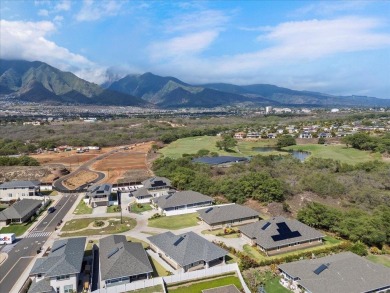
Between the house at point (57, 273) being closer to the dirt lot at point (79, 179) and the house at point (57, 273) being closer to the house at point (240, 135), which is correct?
the dirt lot at point (79, 179)

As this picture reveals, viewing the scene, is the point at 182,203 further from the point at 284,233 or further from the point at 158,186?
the point at 284,233

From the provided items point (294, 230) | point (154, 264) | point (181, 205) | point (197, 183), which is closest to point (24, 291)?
point (154, 264)

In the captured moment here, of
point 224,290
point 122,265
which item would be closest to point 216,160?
point 122,265

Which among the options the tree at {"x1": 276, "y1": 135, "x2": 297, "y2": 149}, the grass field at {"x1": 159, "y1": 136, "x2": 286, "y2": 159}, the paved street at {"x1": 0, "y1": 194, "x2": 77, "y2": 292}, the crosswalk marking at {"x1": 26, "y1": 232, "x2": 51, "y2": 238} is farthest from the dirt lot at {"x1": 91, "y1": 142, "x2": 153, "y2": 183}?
the tree at {"x1": 276, "y1": 135, "x2": 297, "y2": 149}

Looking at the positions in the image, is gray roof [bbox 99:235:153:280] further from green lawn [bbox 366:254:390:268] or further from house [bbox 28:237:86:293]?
green lawn [bbox 366:254:390:268]

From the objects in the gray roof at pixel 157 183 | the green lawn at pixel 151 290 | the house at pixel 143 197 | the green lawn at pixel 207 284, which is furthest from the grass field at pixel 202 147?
the green lawn at pixel 151 290

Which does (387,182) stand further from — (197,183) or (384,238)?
(197,183)
